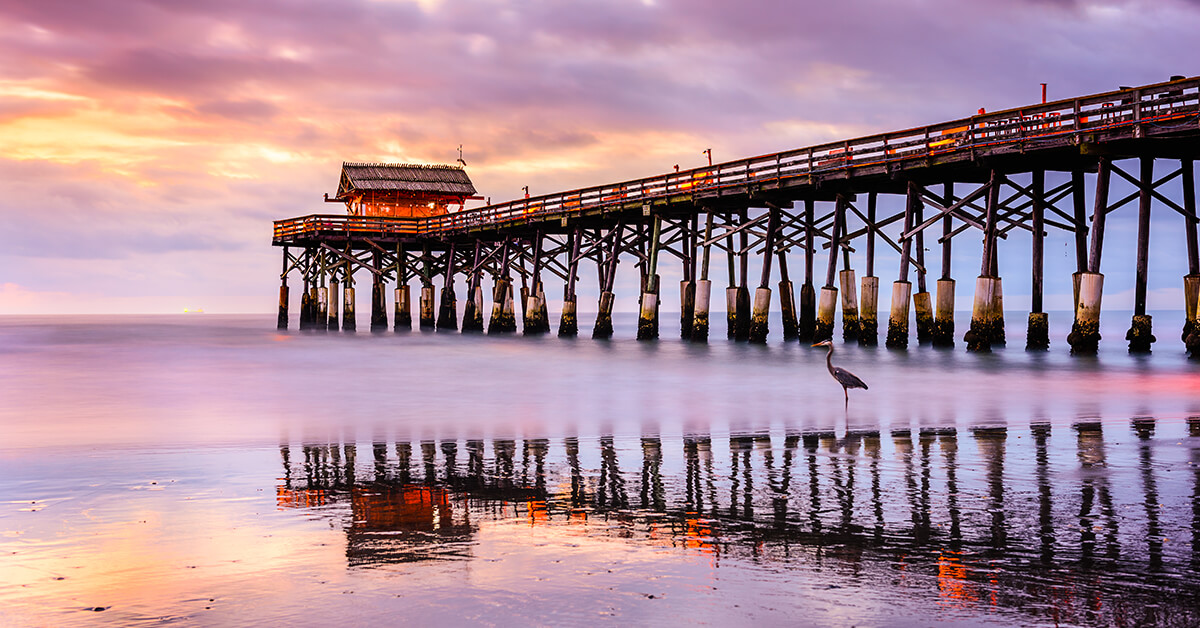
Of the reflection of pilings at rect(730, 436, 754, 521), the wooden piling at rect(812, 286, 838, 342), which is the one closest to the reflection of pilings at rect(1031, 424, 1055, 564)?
the reflection of pilings at rect(730, 436, 754, 521)

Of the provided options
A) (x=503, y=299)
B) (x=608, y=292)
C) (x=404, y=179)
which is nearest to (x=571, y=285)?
(x=608, y=292)

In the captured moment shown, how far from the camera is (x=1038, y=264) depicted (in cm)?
2692

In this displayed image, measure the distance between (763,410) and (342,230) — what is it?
4117 centimetres

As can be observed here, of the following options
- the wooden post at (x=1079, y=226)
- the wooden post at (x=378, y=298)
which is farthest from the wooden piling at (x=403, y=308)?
the wooden post at (x=1079, y=226)

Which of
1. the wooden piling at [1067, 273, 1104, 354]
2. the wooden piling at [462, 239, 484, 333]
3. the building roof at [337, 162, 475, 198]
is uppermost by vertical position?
the building roof at [337, 162, 475, 198]

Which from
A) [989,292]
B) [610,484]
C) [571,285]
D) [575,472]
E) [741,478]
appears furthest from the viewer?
[571,285]

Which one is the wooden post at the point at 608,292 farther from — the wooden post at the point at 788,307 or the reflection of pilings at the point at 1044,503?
the reflection of pilings at the point at 1044,503

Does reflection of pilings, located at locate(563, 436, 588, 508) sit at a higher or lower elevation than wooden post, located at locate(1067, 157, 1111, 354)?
lower

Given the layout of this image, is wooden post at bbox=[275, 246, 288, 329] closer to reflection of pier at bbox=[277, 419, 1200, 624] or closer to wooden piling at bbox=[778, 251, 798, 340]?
wooden piling at bbox=[778, 251, 798, 340]

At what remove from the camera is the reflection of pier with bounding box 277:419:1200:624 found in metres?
6.14

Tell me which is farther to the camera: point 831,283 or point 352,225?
point 352,225

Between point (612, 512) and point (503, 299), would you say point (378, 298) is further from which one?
point (612, 512)

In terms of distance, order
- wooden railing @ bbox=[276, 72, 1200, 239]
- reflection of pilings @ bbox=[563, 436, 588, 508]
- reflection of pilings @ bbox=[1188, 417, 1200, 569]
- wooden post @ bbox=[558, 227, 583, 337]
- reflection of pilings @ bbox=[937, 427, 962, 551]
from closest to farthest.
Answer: reflection of pilings @ bbox=[1188, 417, 1200, 569]
reflection of pilings @ bbox=[937, 427, 962, 551]
reflection of pilings @ bbox=[563, 436, 588, 508]
wooden railing @ bbox=[276, 72, 1200, 239]
wooden post @ bbox=[558, 227, 583, 337]

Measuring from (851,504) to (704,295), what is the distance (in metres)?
27.5
